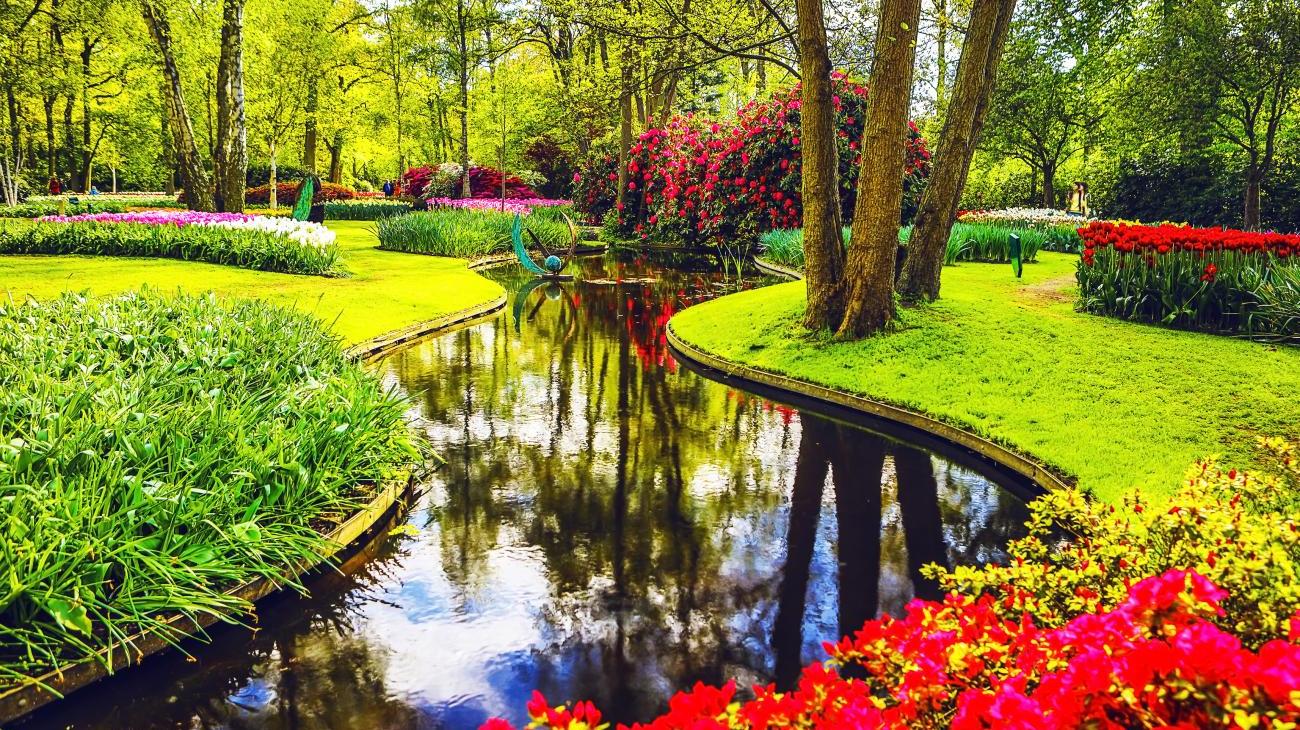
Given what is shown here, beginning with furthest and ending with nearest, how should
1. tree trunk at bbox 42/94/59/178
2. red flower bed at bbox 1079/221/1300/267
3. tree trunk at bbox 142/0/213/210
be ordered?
tree trunk at bbox 42/94/59/178, tree trunk at bbox 142/0/213/210, red flower bed at bbox 1079/221/1300/267

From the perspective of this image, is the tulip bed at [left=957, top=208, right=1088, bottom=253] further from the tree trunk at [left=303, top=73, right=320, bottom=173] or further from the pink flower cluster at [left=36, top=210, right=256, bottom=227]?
the tree trunk at [left=303, top=73, right=320, bottom=173]

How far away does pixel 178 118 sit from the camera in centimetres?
1944

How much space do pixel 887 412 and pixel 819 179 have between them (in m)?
3.87

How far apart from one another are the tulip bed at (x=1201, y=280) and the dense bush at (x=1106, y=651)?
24.2 feet

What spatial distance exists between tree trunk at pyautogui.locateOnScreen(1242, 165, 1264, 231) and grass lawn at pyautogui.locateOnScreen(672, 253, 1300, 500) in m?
12.5

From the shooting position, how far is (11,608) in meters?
3.86

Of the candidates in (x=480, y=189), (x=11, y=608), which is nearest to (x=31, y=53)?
(x=480, y=189)

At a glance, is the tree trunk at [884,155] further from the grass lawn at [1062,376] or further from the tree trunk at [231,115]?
the tree trunk at [231,115]

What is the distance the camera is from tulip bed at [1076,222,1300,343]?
30.7ft

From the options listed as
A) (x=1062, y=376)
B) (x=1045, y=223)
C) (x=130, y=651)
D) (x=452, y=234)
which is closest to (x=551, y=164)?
(x=452, y=234)

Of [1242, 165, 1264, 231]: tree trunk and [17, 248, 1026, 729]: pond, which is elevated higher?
[1242, 165, 1264, 231]: tree trunk

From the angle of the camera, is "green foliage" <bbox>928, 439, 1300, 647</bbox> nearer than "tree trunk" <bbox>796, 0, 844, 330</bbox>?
Yes

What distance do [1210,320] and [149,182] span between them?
66.9 metres

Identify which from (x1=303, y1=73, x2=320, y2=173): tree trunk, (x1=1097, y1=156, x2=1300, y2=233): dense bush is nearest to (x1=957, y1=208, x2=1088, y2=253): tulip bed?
(x1=1097, y1=156, x2=1300, y2=233): dense bush
